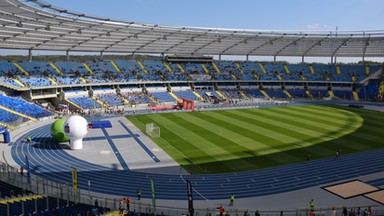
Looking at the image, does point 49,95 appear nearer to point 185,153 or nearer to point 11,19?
point 11,19

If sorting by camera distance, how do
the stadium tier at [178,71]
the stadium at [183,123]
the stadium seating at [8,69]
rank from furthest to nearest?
the stadium tier at [178,71], the stadium seating at [8,69], the stadium at [183,123]

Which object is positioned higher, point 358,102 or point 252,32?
point 252,32

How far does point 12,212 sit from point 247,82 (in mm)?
75107

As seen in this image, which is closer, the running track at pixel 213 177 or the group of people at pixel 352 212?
the group of people at pixel 352 212

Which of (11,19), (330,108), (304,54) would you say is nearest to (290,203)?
(11,19)

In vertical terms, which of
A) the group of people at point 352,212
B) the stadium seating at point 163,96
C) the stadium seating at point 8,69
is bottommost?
the group of people at point 352,212

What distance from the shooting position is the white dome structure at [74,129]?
106 ft

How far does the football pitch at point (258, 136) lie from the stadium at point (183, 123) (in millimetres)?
237

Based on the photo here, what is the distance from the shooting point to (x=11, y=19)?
42375mm

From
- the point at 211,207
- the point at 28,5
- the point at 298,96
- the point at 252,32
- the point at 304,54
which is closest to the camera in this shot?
the point at 211,207

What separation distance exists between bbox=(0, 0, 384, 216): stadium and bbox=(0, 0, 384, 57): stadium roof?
Answer: 296 mm

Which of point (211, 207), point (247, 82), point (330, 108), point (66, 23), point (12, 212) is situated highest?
point (66, 23)

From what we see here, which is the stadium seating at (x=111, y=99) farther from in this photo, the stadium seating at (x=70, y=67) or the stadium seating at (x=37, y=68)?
the stadium seating at (x=37, y=68)

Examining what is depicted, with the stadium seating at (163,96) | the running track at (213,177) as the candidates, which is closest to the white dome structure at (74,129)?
the running track at (213,177)
